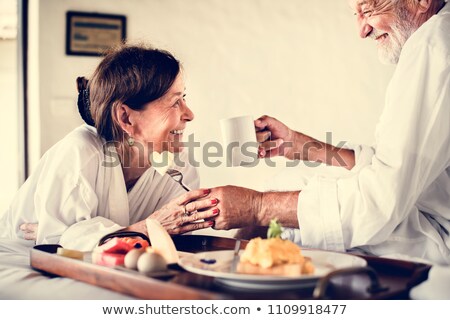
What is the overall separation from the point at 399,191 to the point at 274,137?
580 millimetres

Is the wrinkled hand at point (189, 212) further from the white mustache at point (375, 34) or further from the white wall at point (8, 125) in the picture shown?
the white mustache at point (375, 34)

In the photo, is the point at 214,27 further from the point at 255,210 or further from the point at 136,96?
the point at 255,210

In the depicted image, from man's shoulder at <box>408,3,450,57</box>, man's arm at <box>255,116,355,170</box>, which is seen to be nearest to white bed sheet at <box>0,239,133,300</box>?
man's arm at <box>255,116,355,170</box>

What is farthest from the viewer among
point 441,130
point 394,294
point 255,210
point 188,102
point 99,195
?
point 188,102

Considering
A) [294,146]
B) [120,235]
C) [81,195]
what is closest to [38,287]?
[120,235]

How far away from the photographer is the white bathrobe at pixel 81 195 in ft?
5.34

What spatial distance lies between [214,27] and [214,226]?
2.39ft

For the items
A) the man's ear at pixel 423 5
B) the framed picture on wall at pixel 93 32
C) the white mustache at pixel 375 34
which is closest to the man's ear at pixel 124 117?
the framed picture on wall at pixel 93 32

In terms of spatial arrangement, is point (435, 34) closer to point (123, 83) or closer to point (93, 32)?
point (123, 83)

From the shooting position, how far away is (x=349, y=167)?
194 cm

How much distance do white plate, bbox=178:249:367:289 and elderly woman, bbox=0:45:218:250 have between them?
0.33 m

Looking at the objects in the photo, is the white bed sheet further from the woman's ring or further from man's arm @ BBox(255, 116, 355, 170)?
man's arm @ BBox(255, 116, 355, 170)

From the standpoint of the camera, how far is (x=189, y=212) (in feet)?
5.21
